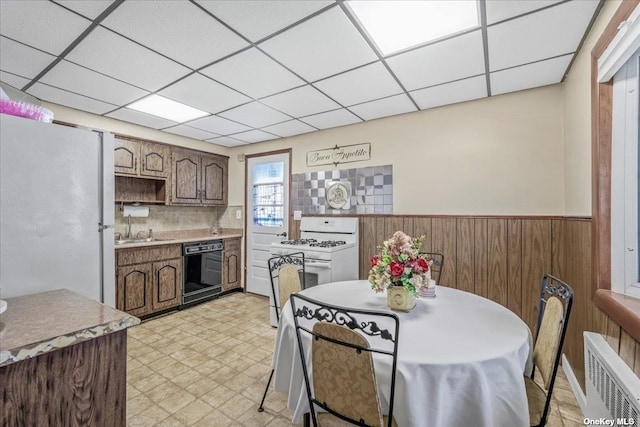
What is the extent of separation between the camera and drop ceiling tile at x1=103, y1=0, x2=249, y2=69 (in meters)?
1.61

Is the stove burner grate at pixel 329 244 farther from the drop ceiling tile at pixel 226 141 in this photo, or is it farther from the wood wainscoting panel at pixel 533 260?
the drop ceiling tile at pixel 226 141

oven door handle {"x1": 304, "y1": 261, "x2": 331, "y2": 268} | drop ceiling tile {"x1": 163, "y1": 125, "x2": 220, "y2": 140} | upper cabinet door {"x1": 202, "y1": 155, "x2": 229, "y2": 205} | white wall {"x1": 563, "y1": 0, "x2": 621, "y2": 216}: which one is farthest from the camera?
upper cabinet door {"x1": 202, "y1": 155, "x2": 229, "y2": 205}

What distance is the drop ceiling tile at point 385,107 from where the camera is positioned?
Answer: 291 cm

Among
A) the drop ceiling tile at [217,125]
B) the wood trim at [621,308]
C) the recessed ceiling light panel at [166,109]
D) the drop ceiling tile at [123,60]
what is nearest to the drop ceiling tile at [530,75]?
the wood trim at [621,308]

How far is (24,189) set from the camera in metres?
1.28

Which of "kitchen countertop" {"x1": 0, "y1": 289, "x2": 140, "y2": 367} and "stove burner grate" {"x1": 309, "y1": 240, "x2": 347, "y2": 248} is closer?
"kitchen countertop" {"x1": 0, "y1": 289, "x2": 140, "y2": 367}

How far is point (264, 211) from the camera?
4.55 meters

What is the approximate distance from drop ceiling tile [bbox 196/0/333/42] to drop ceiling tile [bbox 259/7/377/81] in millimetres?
75

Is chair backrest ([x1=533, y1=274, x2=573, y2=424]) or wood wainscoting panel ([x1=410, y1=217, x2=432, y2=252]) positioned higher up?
wood wainscoting panel ([x1=410, y1=217, x2=432, y2=252])

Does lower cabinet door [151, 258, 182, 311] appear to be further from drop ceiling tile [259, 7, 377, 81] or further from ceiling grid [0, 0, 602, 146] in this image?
drop ceiling tile [259, 7, 377, 81]

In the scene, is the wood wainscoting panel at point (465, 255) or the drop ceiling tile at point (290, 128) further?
the drop ceiling tile at point (290, 128)

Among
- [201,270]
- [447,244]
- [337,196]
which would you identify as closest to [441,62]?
[447,244]

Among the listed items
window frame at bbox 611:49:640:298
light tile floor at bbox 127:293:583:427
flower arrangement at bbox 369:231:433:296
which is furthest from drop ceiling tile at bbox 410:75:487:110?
light tile floor at bbox 127:293:583:427

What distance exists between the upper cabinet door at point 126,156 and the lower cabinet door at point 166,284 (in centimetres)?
119
